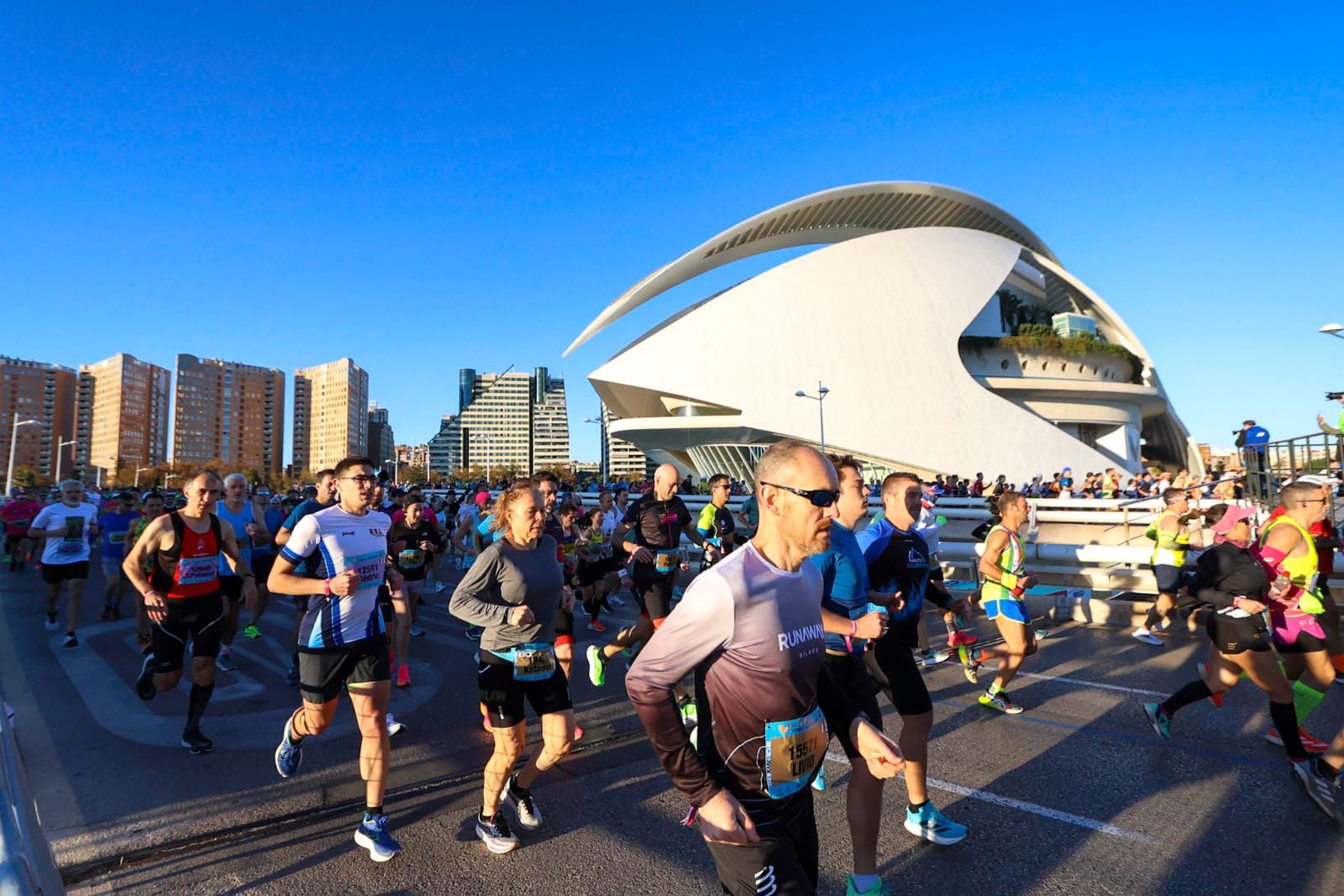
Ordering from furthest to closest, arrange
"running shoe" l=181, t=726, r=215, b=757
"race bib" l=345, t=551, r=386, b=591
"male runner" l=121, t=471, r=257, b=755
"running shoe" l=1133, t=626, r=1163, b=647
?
"running shoe" l=1133, t=626, r=1163, b=647
"male runner" l=121, t=471, r=257, b=755
"running shoe" l=181, t=726, r=215, b=757
"race bib" l=345, t=551, r=386, b=591

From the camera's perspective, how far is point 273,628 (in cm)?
875

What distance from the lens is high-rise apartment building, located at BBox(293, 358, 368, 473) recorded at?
127 metres

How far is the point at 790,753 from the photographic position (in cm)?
189

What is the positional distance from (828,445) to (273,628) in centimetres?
3158

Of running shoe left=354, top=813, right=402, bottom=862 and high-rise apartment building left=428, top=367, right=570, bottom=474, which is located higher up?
high-rise apartment building left=428, top=367, right=570, bottom=474

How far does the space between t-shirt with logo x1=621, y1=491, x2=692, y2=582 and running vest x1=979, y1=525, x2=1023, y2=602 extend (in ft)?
8.36

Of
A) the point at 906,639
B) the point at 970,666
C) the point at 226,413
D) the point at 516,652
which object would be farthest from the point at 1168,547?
the point at 226,413

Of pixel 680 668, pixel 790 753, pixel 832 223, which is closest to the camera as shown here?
pixel 680 668

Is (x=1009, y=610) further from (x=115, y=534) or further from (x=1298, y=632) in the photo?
(x=115, y=534)

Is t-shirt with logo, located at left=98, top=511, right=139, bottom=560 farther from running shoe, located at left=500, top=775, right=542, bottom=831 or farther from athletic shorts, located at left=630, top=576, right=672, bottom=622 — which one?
running shoe, located at left=500, top=775, right=542, bottom=831

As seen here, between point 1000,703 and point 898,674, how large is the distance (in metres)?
2.57

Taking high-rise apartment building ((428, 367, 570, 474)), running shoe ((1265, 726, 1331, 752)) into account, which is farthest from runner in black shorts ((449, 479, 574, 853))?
high-rise apartment building ((428, 367, 570, 474))

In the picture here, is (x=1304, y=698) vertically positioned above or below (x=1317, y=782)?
above

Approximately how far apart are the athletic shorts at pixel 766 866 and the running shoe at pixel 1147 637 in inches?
290
